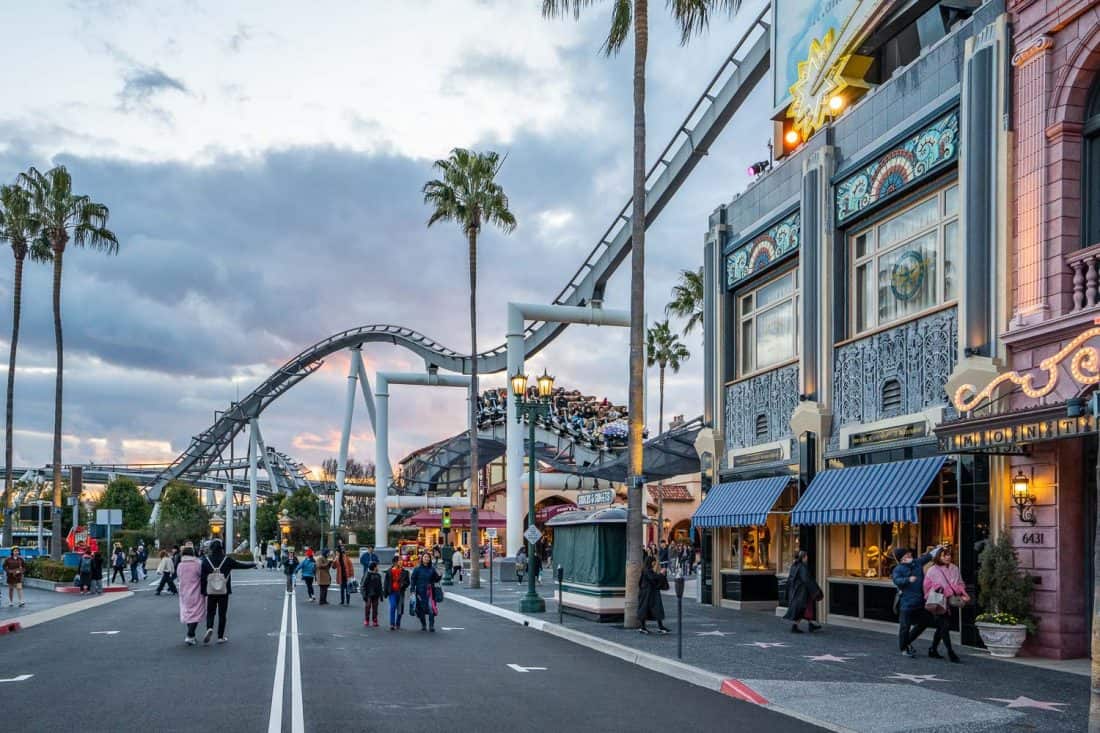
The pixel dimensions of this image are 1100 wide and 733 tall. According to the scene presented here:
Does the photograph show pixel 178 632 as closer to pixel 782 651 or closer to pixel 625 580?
pixel 625 580

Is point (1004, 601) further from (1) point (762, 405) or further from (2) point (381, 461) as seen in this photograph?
(2) point (381, 461)

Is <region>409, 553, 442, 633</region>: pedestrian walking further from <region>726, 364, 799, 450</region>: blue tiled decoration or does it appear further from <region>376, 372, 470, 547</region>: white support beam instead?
<region>376, 372, 470, 547</region>: white support beam

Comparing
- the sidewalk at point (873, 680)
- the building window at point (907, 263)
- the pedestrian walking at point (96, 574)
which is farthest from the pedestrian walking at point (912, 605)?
the pedestrian walking at point (96, 574)

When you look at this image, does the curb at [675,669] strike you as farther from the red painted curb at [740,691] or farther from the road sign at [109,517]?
the road sign at [109,517]

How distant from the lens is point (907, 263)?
21922mm

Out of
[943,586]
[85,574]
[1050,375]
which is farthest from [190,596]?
[85,574]

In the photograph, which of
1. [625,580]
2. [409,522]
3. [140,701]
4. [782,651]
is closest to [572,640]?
[625,580]

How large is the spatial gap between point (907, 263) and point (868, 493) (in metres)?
4.54

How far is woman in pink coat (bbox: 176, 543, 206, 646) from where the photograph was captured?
19641mm

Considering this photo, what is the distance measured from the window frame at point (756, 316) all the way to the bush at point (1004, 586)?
8.64m

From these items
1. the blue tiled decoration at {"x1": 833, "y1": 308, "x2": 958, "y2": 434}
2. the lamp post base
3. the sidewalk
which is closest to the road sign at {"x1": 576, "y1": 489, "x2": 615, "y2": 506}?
the lamp post base

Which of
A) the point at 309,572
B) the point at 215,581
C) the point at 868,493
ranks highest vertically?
the point at 868,493

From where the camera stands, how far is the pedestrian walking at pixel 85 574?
38.5 meters

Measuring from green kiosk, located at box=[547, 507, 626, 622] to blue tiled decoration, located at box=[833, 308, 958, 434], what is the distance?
5.35m
